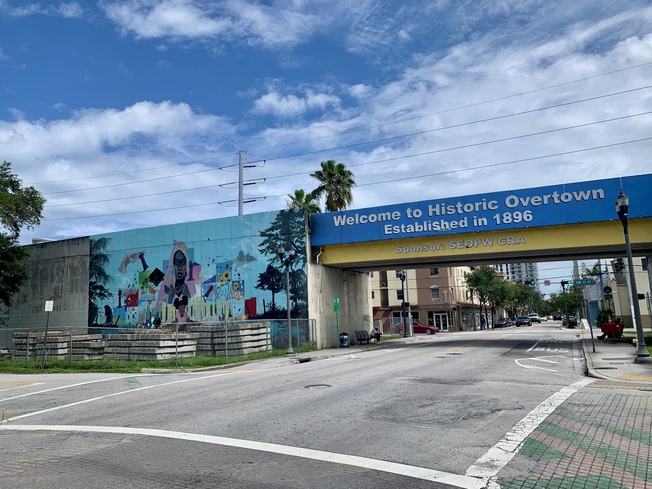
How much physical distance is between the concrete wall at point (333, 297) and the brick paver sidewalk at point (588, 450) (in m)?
21.7

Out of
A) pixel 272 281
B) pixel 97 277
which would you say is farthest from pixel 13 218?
pixel 272 281

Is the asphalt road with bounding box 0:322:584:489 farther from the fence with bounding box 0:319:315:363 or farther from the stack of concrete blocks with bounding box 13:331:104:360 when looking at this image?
the stack of concrete blocks with bounding box 13:331:104:360

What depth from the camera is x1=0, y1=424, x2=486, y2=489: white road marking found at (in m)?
5.59

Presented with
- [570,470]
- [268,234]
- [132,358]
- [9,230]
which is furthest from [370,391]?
[9,230]

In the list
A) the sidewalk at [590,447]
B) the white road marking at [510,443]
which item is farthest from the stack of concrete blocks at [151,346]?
the sidewalk at [590,447]

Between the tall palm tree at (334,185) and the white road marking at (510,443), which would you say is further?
the tall palm tree at (334,185)

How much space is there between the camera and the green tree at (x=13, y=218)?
33.4 metres

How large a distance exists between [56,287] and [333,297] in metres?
22.2

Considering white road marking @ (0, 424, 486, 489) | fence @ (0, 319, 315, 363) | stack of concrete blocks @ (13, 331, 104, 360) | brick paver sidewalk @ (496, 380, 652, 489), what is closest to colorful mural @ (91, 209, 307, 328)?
fence @ (0, 319, 315, 363)

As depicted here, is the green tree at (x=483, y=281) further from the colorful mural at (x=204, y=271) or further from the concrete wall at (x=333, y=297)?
the colorful mural at (x=204, y=271)

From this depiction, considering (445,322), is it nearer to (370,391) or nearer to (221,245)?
(221,245)

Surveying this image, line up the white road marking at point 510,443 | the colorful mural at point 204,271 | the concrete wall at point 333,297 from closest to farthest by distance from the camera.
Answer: the white road marking at point 510,443 < the concrete wall at point 333,297 < the colorful mural at point 204,271

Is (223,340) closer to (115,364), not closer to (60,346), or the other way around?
(115,364)

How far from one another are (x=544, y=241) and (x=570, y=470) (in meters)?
22.8
